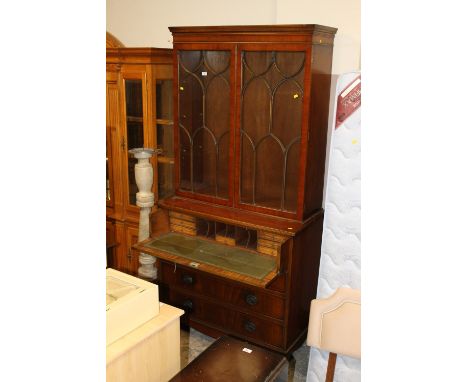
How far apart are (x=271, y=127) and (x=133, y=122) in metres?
1.01

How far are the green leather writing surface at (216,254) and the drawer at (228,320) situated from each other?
34 cm

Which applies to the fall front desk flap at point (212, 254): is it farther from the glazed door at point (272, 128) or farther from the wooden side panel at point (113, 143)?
the wooden side panel at point (113, 143)

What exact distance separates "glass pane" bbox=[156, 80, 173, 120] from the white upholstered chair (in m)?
1.70

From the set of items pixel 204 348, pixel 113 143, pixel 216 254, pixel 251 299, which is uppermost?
pixel 113 143

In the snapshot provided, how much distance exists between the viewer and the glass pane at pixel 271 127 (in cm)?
238

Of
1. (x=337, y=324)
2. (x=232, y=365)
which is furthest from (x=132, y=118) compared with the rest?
(x=337, y=324)

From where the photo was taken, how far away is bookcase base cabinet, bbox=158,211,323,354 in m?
2.50

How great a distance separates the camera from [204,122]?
2.74 m

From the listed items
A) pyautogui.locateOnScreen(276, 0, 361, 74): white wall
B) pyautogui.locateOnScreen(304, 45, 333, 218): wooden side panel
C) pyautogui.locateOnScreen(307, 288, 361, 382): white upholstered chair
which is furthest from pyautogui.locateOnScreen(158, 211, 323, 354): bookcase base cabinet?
pyautogui.locateOnScreen(276, 0, 361, 74): white wall

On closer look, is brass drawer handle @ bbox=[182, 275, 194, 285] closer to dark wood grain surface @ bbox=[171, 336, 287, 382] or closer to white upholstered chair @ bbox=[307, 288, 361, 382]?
dark wood grain surface @ bbox=[171, 336, 287, 382]

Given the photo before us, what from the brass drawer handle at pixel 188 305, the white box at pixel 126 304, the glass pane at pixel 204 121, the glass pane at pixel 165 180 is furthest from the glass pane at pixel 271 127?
the white box at pixel 126 304

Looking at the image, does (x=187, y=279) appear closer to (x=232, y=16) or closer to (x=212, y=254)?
(x=212, y=254)

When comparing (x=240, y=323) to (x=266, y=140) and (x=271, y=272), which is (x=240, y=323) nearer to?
(x=271, y=272)
